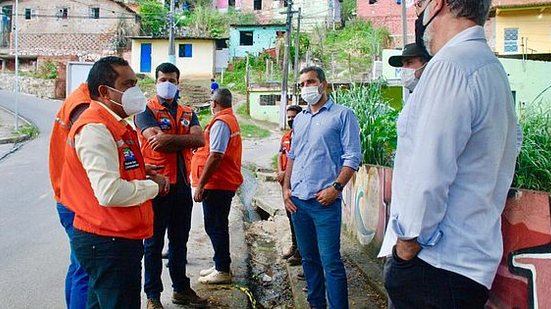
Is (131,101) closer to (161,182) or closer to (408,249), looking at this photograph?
(161,182)

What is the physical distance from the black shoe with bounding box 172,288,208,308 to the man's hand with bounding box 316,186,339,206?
1.45 meters

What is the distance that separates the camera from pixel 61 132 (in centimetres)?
346

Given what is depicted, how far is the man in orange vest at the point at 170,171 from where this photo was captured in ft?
13.8

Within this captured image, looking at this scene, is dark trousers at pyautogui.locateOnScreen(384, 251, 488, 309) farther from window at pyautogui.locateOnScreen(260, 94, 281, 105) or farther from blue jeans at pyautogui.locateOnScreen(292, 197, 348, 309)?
window at pyautogui.locateOnScreen(260, 94, 281, 105)

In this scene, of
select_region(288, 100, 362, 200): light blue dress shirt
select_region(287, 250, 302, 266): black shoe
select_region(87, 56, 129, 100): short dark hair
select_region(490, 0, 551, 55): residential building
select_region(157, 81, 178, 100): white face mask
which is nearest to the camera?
select_region(87, 56, 129, 100): short dark hair

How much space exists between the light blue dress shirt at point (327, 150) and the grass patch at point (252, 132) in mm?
19879

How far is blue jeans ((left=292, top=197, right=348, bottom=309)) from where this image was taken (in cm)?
388

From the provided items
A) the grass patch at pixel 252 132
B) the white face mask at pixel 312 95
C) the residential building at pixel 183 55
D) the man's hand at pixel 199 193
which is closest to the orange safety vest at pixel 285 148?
the man's hand at pixel 199 193

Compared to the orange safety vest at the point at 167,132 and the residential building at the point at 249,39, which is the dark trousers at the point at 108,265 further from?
the residential building at the point at 249,39

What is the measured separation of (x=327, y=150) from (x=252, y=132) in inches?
821

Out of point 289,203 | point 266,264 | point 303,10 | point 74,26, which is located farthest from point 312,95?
point 303,10

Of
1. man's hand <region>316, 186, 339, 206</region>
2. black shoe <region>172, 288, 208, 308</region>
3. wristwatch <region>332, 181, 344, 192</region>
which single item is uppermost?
wristwatch <region>332, 181, 344, 192</region>

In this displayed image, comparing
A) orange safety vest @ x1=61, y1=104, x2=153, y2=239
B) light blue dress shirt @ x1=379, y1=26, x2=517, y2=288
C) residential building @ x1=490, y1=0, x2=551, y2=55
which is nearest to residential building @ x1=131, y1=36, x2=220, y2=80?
residential building @ x1=490, y1=0, x2=551, y2=55

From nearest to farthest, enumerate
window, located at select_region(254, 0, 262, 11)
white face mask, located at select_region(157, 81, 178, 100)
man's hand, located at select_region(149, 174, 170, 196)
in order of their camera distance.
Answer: man's hand, located at select_region(149, 174, 170, 196)
white face mask, located at select_region(157, 81, 178, 100)
window, located at select_region(254, 0, 262, 11)
